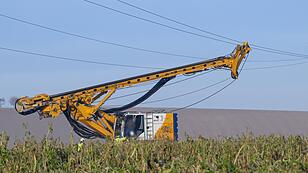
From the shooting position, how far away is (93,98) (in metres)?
39.3

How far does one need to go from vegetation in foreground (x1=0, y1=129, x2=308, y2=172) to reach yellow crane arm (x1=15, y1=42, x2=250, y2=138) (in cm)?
2807

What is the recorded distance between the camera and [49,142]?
29.7ft

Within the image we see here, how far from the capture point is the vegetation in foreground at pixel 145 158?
670 centimetres

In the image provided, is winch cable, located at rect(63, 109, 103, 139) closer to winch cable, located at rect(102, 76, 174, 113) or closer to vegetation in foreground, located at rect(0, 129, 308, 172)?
winch cable, located at rect(102, 76, 174, 113)

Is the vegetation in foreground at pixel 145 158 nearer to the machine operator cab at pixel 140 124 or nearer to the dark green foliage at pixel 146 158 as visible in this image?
the dark green foliage at pixel 146 158

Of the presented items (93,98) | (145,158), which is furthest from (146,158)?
(93,98)

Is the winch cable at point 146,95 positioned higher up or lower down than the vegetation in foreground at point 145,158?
higher up

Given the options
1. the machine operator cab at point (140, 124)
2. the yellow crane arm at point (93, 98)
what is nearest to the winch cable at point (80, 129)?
the yellow crane arm at point (93, 98)

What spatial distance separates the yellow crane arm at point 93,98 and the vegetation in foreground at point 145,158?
28067mm

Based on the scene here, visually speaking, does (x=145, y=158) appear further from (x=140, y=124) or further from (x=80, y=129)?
(x=80, y=129)

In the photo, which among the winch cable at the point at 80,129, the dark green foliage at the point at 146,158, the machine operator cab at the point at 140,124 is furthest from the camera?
the winch cable at the point at 80,129

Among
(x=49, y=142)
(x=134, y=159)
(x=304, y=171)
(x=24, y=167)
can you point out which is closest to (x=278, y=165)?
(x=304, y=171)

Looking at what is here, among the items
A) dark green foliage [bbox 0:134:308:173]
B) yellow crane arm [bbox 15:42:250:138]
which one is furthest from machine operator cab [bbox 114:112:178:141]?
dark green foliage [bbox 0:134:308:173]

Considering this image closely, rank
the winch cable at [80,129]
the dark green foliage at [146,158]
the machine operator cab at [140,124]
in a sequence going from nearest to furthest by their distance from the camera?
the dark green foliage at [146,158], the machine operator cab at [140,124], the winch cable at [80,129]
